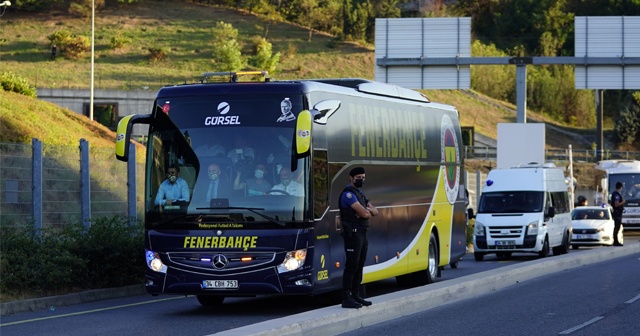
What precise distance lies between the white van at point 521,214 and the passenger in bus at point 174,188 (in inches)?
730

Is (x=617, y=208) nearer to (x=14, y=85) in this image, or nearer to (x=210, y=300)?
(x=14, y=85)

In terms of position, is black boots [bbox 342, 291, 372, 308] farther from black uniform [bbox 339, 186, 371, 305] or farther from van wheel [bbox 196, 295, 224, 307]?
van wheel [bbox 196, 295, 224, 307]

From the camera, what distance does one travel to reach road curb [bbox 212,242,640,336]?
1417 centimetres

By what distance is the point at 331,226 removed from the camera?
1762 centimetres

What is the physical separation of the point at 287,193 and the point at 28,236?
20.1 ft

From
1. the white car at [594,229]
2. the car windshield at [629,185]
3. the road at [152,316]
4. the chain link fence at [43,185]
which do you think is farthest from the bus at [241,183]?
the car windshield at [629,185]

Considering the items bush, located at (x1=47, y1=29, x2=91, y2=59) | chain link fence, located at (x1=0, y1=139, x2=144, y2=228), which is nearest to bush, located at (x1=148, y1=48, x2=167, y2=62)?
bush, located at (x1=47, y1=29, x2=91, y2=59)

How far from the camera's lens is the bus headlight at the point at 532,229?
33.8m

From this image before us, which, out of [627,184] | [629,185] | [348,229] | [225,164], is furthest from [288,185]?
[627,184]

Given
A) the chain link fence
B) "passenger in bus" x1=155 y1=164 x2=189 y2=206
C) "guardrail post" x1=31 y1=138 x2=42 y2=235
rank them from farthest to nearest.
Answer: the chain link fence
"guardrail post" x1=31 y1=138 x2=42 y2=235
"passenger in bus" x1=155 y1=164 x2=189 y2=206

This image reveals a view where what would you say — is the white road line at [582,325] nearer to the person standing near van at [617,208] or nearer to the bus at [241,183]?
the bus at [241,183]

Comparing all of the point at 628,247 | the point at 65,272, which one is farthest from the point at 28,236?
the point at 628,247

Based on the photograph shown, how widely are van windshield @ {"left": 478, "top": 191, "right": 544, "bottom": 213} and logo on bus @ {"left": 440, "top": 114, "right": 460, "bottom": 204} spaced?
381 inches

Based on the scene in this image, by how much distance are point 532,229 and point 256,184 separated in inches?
729
